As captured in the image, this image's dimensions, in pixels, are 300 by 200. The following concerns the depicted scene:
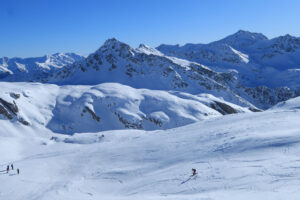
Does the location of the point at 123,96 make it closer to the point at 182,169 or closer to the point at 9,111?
the point at 9,111

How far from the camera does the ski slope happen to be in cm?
2070

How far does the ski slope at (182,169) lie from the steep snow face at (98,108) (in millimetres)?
50803

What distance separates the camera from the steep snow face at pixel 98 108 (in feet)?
317

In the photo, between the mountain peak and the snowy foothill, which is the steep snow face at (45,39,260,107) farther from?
the snowy foothill

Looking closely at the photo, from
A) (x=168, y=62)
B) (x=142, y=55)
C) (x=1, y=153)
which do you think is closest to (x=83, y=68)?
(x=142, y=55)

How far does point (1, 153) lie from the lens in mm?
52812

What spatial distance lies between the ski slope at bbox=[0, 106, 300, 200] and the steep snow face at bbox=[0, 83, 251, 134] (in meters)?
50.8

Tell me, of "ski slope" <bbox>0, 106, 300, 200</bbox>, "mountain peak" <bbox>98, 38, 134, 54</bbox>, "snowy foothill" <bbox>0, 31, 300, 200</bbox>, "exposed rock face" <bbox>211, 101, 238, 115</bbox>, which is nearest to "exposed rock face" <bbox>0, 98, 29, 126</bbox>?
"snowy foothill" <bbox>0, 31, 300, 200</bbox>

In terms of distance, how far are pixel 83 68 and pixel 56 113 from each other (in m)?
64.9

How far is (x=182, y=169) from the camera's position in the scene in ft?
94.3

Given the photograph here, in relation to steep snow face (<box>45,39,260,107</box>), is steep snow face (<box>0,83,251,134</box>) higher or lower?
lower

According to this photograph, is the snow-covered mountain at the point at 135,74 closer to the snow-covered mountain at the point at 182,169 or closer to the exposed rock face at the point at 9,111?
the exposed rock face at the point at 9,111

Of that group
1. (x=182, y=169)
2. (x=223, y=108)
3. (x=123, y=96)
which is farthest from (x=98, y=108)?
(x=182, y=169)

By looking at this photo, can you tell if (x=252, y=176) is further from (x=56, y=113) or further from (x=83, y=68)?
(x=83, y=68)
